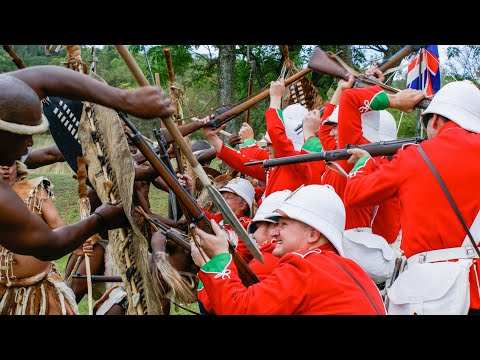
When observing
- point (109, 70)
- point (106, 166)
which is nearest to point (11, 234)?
Answer: point (106, 166)

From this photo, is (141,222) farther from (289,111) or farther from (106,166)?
(289,111)

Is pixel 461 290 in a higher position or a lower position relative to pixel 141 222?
lower

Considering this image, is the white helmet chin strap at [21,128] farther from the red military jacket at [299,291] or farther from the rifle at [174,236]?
the rifle at [174,236]

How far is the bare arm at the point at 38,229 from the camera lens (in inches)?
113

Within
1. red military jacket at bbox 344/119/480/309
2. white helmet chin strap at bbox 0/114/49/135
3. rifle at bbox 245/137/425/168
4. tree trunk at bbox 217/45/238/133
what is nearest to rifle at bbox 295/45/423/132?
rifle at bbox 245/137/425/168

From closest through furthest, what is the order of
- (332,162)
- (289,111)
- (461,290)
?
1. (461,290)
2. (332,162)
3. (289,111)

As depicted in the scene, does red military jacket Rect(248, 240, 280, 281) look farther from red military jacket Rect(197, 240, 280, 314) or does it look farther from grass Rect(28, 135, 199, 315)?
grass Rect(28, 135, 199, 315)

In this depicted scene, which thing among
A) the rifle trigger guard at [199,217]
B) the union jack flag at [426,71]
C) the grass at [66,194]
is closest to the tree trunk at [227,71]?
the grass at [66,194]

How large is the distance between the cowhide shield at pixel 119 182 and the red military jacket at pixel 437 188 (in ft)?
5.04

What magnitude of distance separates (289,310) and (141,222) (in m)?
1.55

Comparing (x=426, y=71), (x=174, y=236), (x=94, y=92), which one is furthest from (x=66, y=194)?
(x=94, y=92)
